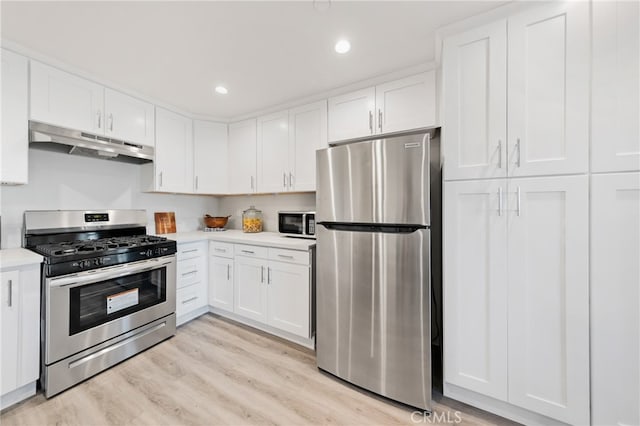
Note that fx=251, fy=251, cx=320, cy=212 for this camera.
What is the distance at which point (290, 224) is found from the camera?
2605 mm

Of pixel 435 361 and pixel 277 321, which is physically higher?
pixel 277 321

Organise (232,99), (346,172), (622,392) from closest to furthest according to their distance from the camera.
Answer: (622,392), (346,172), (232,99)

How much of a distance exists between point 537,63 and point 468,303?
4.52 feet

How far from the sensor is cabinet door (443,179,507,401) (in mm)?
1422

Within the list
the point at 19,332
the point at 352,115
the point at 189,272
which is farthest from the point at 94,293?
the point at 352,115

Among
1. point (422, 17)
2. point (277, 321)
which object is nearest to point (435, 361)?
point (277, 321)

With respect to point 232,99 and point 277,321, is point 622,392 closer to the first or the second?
point 277,321

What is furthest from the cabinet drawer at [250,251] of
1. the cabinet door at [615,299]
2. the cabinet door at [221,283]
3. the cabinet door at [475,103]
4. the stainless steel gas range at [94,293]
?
the cabinet door at [615,299]

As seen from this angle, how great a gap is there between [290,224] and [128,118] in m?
1.87


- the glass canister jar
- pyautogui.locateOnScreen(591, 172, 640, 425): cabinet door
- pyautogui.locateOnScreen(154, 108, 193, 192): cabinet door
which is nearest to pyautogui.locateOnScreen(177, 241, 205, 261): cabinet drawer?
the glass canister jar

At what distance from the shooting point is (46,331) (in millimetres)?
1643

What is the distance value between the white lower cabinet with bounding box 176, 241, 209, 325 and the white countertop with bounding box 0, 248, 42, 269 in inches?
39.9

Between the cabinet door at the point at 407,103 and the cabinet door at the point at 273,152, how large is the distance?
42.5 inches

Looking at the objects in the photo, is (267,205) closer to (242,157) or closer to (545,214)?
(242,157)
